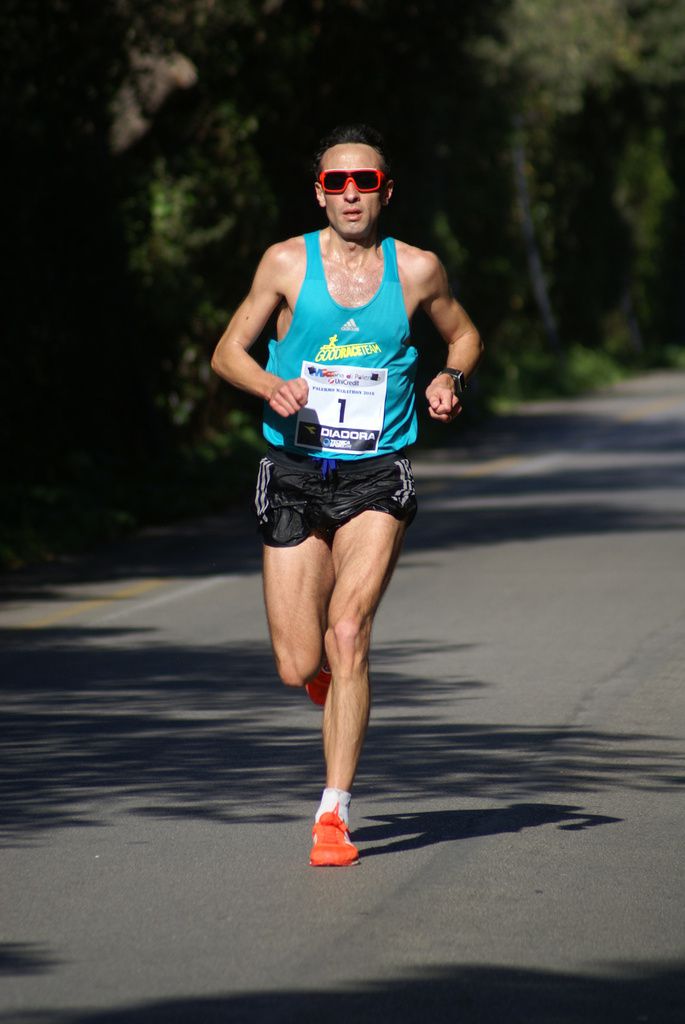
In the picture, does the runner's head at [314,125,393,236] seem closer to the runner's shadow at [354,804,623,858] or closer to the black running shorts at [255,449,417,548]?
the black running shorts at [255,449,417,548]

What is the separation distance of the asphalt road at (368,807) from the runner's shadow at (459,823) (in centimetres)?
2

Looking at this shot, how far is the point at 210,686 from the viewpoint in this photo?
9.78m

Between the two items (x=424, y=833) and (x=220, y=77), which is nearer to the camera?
(x=424, y=833)

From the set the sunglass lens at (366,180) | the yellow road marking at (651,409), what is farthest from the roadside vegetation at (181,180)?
the sunglass lens at (366,180)

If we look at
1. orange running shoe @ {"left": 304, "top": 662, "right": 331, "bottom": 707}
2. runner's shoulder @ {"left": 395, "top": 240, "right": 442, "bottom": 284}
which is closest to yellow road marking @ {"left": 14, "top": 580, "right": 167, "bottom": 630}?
orange running shoe @ {"left": 304, "top": 662, "right": 331, "bottom": 707}

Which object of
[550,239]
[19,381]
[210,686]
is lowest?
[210,686]

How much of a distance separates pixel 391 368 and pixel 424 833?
1443 millimetres

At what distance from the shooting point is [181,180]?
22.8 meters

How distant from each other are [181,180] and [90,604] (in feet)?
34.5

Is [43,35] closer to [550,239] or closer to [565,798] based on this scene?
[565,798]

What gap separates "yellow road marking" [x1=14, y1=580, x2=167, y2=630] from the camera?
12.2 m

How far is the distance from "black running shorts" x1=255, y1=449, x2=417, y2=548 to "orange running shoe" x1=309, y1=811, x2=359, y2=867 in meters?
0.85

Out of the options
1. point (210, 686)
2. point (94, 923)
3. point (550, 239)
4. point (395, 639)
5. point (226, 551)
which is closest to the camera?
point (94, 923)

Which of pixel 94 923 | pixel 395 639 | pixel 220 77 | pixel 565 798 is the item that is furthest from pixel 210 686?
pixel 220 77
